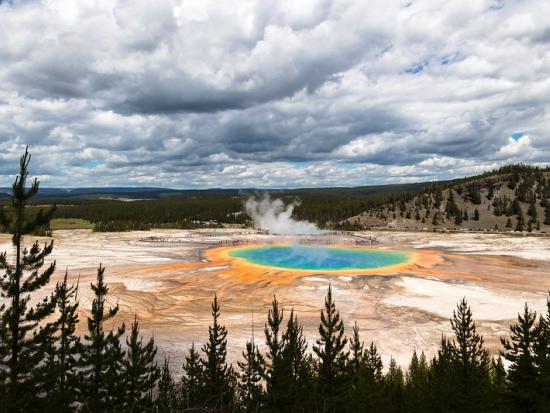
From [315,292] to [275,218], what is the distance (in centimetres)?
9529

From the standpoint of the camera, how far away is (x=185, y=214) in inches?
6186

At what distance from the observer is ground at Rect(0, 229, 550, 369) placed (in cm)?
2897

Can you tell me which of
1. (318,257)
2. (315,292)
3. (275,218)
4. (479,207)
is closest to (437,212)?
(479,207)

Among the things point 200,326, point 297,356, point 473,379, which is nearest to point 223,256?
point 200,326

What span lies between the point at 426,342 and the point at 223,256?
42091 mm

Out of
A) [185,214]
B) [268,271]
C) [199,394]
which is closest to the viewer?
[199,394]

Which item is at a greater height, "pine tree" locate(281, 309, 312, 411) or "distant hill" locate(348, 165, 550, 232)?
"distant hill" locate(348, 165, 550, 232)

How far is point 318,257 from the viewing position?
66.4 metres

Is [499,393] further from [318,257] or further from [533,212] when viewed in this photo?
[533,212]

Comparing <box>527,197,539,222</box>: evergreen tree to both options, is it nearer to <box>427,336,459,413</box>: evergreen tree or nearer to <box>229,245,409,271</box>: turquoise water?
<box>229,245,409,271</box>: turquoise water

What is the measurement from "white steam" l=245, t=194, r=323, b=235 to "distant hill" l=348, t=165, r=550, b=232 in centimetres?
1493

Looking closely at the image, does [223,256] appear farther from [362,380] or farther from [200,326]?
[362,380]

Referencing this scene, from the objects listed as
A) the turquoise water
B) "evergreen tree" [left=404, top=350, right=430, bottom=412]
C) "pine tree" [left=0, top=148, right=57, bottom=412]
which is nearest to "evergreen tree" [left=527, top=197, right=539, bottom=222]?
the turquoise water

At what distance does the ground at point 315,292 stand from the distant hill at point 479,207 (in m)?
52.7
